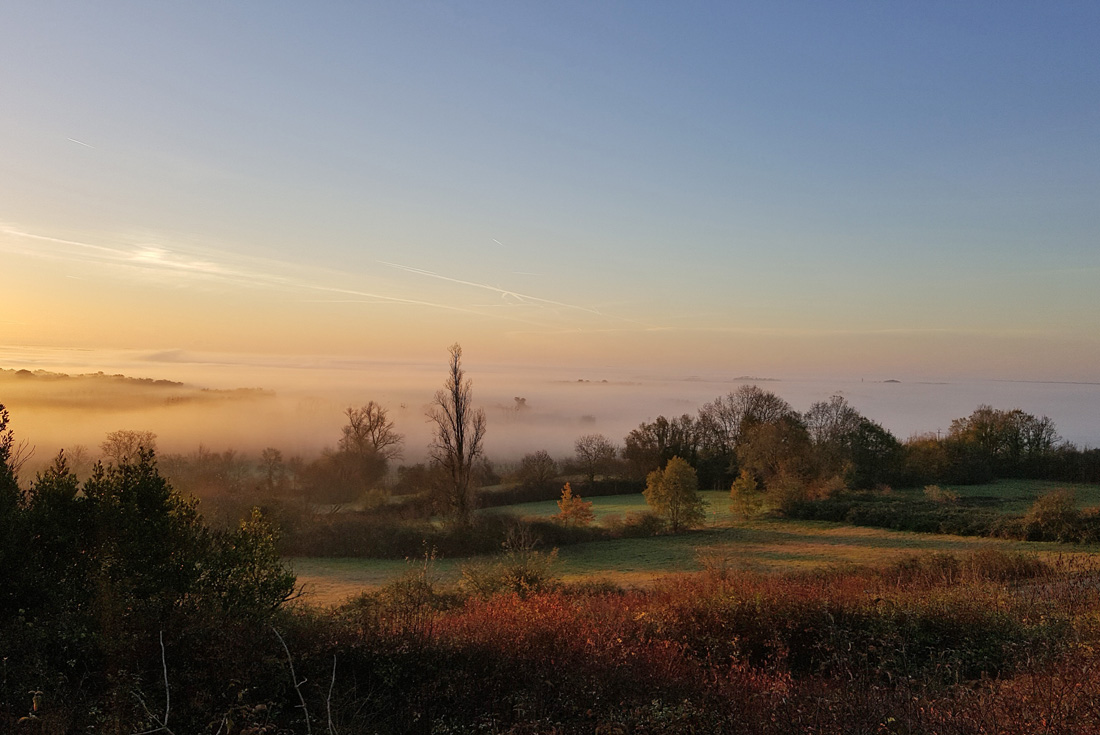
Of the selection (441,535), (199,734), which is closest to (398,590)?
(199,734)

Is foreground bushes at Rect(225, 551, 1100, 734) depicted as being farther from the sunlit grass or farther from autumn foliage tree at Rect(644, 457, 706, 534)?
autumn foliage tree at Rect(644, 457, 706, 534)

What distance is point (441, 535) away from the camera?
3266 cm

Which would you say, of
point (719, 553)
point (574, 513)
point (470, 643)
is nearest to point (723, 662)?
point (470, 643)

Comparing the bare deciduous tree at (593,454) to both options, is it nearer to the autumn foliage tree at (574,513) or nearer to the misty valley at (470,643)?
the autumn foliage tree at (574,513)

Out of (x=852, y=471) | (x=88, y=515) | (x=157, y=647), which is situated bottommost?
(x=852, y=471)

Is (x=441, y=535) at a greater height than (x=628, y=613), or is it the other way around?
(x=628, y=613)

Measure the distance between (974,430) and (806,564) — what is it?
1280 inches

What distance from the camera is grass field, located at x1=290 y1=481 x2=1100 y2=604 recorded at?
82.1 feet

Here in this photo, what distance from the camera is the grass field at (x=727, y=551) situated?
25.0 meters

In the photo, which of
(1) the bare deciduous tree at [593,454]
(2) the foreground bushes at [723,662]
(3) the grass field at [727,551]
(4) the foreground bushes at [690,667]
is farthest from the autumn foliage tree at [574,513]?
(4) the foreground bushes at [690,667]

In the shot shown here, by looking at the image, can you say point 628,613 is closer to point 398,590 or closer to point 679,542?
point 398,590

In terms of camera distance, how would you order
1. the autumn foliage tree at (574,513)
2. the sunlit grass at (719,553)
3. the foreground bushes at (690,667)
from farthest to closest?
the autumn foliage tree at (574,513) < the sunlit grass at (719,553) < the foreground bushes at (690,667)

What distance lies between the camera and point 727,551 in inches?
1226

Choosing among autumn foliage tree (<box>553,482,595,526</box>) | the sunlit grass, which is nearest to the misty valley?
the sunlit grass
